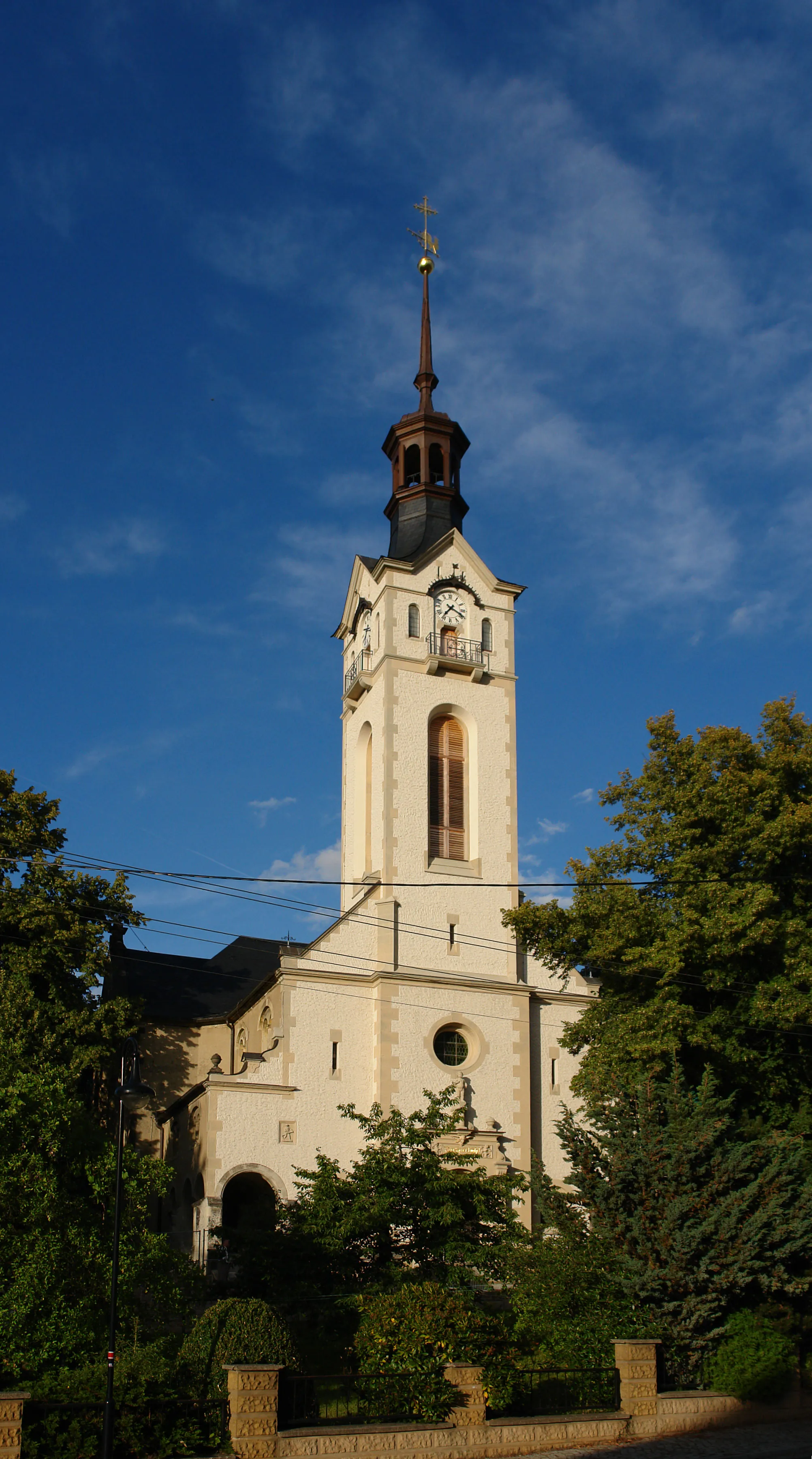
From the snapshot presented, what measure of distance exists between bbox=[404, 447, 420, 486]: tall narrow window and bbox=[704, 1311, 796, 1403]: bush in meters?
24.6

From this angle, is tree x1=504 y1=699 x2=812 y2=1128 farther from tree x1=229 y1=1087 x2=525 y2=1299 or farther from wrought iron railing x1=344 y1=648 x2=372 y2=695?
wrought iron railing x1=344 y1=648 x2=372 y2=695

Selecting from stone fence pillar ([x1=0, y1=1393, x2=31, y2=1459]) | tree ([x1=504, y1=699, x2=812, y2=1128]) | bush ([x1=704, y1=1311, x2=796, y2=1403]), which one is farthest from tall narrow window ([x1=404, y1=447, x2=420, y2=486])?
stone fence pillar ([x1=0, y1=1393, x2=31, y2=1459])

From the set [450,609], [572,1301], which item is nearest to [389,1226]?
[572,1301]

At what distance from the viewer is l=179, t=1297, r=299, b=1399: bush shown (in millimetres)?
15344

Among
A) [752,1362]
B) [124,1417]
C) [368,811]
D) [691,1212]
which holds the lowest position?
[752,1362]

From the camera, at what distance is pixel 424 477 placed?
36219 millimetres

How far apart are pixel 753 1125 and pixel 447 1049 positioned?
8.47 metres

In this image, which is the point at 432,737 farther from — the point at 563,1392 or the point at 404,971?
the point at 563,1392

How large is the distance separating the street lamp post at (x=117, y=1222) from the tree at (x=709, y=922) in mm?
9167

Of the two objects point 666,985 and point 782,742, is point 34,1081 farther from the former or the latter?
point 782,742

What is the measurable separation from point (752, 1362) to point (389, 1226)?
22.1 feet

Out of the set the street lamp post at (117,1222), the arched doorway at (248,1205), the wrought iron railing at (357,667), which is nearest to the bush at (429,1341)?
the street lamp post at (117,1222)

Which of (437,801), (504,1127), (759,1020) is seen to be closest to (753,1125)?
(759,1020)

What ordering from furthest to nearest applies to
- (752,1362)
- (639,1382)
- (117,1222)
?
(752,1362)
(639,1382)
(117,1222)
